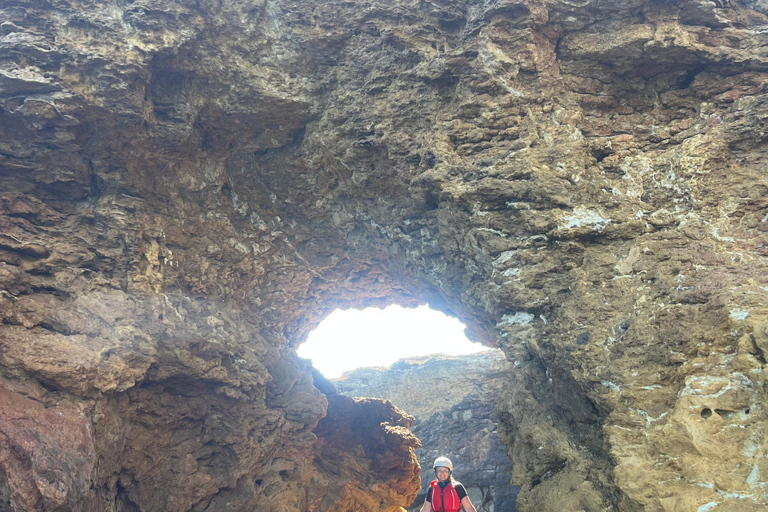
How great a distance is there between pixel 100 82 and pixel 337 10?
4.91 m

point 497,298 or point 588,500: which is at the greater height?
point 497,298

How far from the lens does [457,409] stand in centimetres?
2128

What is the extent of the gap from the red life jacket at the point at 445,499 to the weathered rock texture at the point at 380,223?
940 millimetres

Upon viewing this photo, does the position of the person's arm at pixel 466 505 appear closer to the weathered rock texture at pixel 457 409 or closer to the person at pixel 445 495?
the person at pixel 445 495

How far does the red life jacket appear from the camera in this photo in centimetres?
642

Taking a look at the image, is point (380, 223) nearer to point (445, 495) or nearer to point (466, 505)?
point (445, 495)

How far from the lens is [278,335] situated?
1255 cm

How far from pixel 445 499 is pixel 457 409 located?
15517 millimetres

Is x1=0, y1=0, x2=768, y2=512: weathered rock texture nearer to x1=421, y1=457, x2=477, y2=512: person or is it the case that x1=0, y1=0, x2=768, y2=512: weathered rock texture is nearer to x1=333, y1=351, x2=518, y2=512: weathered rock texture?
x1=421, y1=457, x2=477, y2=512: person

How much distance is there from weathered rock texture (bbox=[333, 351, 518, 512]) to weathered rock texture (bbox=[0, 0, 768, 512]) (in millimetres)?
5835

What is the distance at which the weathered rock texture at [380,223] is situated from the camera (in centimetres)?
573

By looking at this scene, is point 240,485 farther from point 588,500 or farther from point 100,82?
point 100,82

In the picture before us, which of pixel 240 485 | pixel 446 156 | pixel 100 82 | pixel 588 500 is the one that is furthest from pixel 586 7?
pixel 240 485

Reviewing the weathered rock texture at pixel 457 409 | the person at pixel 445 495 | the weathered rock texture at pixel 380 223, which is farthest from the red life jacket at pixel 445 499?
the weathered rock texture at pixel 457 409
